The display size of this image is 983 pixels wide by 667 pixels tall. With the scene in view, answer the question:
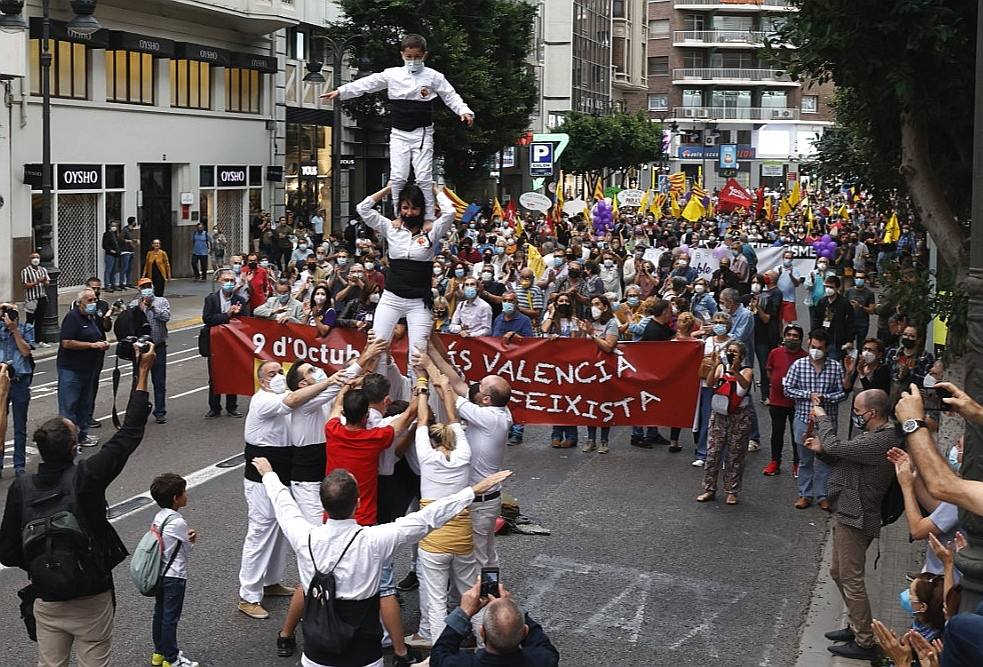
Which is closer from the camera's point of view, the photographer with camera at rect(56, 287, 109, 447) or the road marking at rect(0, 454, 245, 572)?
the road marking at rect(0, 454, 245, 572)

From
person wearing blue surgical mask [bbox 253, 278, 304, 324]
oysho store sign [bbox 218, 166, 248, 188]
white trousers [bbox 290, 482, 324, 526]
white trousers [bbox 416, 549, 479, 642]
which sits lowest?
white trousers [bbox 416, 549, 479, 642]

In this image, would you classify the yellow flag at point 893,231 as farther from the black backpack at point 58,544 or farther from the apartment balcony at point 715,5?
the apartment balcony at point 715,5

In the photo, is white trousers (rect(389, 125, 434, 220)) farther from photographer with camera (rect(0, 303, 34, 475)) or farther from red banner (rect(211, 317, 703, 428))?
photographer with camera (rect(0, 303, 34, 475))

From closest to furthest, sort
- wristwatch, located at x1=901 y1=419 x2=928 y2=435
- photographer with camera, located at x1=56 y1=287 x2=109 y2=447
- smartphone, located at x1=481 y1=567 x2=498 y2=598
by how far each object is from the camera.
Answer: wristwatch, located at x1=901 y1=419 x2=928 y2=435 < smartphone, located at x1=481 y1=567 x2=498 y2=598 < photographer with camera, located at x1=56 y1=287 x2=109 y2=447

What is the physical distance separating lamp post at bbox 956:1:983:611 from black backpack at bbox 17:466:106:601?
4.50 meters

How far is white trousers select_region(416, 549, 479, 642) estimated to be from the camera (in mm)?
8828

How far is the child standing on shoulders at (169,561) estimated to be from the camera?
8.45 m

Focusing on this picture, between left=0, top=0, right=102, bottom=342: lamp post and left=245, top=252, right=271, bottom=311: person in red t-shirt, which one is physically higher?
left=0, top=0, right=102, bottom=342: lamp post

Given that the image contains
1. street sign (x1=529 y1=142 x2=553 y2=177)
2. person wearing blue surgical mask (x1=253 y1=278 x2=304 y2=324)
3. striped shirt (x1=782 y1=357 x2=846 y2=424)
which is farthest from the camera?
street sign (x1=529 y1=142 x2=553 y2=177)

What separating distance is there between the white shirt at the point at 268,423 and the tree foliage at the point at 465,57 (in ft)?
99.4

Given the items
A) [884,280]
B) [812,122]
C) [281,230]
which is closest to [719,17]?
[812,122]

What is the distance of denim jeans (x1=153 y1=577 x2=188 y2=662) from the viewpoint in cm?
850

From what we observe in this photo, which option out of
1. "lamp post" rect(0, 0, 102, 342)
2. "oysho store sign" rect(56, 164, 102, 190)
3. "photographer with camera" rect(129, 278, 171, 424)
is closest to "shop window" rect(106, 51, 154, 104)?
"oysho store sign" rect(56, 164, 102, 190)

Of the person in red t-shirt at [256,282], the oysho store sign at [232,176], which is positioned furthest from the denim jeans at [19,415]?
the oysho store sign at [232,176]
